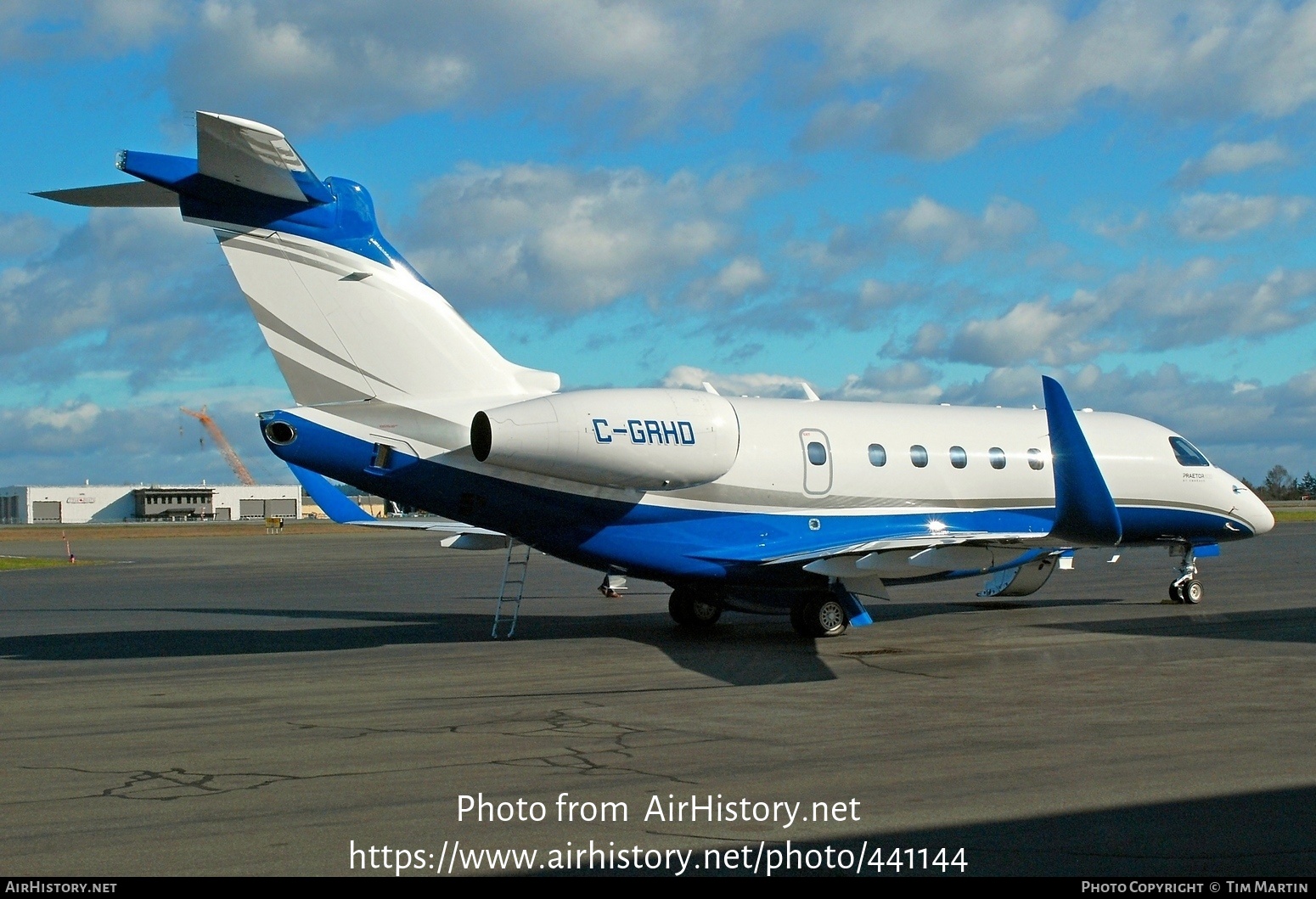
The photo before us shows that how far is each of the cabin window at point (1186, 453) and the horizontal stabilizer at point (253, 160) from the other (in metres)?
14.8

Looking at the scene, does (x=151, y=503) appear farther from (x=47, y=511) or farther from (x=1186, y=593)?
(x=1186, y=593)

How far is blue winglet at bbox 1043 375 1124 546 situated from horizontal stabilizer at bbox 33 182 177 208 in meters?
10.0

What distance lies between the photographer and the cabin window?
70.9 feet

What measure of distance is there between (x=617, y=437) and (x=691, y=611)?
4063 millimetres

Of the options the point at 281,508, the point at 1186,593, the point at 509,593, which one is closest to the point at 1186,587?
the point at 1186,593

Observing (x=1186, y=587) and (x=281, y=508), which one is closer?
(x=1186, y=587)

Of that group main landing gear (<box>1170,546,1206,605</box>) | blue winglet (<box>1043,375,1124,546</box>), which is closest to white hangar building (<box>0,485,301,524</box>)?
main landing gear (<box>1170,546,1206,605</box>)

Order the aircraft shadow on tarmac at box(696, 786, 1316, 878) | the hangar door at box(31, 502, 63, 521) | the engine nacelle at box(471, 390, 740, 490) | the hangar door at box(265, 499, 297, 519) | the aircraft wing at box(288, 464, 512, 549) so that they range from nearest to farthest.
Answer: the aircraft shadow on tarmac at box(696, 786, 1316, 878) → the engine nacelle at box(471, 390, 740, 490) → the aircraft wing at box(288, 464, 512, 549) → the hangar door at box(31, 502, 63, 521) → the hangar door at box(265, 499, 297, 519)

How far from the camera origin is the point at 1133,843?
20.9 feet

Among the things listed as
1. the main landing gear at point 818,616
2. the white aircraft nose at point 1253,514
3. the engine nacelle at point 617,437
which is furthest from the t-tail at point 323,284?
the white aircraft nose at point 1253,514

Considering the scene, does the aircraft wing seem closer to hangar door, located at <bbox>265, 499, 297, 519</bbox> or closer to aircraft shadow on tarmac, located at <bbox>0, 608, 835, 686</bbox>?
aircraft shadow on tarmac, located at <bbox>0, 608, 835, 686</bbox>

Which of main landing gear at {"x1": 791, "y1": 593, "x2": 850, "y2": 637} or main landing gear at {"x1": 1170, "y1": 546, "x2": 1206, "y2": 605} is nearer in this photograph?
main landing gear at {"x1": 791, "y1": 593, "x2": 850, "y2": 637}
